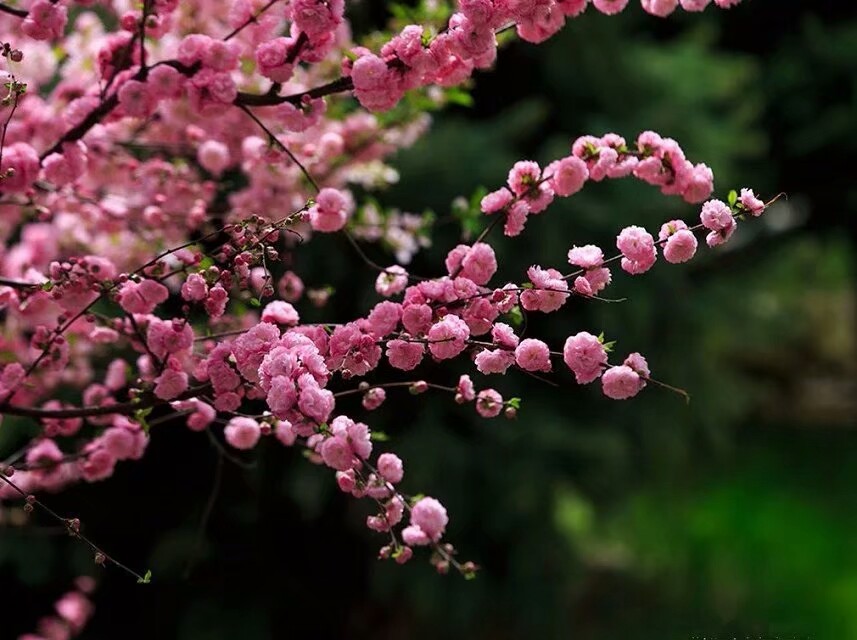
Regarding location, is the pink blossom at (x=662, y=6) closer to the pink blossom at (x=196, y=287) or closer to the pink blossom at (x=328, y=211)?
the pink blossom at (x=328, y=211)

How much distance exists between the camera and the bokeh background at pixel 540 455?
369 centimetres

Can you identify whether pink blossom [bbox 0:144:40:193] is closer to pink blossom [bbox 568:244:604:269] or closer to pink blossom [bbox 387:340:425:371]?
pink blossom [bbox 387:340:425:371]

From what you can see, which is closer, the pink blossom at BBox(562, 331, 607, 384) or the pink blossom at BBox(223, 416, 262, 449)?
the pink blossom at BBox(562, 331, 607, 384)

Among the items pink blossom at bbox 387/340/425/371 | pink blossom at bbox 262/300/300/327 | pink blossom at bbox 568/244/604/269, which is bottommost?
pink blossom at bbox 262/300/300/327

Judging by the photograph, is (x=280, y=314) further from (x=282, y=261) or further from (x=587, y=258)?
(x=587, y=258)

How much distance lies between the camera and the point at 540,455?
3.83 meters

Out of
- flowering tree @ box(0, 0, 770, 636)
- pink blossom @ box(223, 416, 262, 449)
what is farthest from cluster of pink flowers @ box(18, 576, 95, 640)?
pink blossom @ box(223, 416, 262, 449)

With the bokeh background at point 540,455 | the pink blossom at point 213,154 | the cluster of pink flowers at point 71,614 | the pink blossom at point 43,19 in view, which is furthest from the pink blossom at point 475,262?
the bokeh background at point 540,455

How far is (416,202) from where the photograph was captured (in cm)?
371

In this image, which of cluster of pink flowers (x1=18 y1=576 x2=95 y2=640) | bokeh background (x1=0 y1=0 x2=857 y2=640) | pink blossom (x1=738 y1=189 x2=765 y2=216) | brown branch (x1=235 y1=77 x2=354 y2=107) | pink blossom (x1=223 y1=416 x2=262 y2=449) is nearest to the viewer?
pink blossom (x1=738 y1=189 x2=765 y2=216)

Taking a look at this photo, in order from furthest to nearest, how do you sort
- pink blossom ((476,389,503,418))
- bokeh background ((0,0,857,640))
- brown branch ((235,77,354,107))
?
bokeh background ((0,0,857,640))
brown branch ((235,77,354,107))
pink blossom ((476,389,503,418))

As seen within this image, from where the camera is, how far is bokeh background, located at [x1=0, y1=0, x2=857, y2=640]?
12.1ft

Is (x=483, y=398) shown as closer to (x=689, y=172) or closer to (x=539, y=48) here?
(x=689, y=172)

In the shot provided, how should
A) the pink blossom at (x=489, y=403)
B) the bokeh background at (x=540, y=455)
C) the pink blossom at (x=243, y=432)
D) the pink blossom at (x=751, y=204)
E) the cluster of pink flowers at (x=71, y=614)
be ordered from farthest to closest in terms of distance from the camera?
1. the bokeh background at (x=540, y=455)
2. the cluster of pink flowers at (x=71, y=614)
3. the pink blossom at (x=243, y=432)
4. the pink blossom at (x=489, y=403)
5. the pink blossom at (x=751, y=204)
